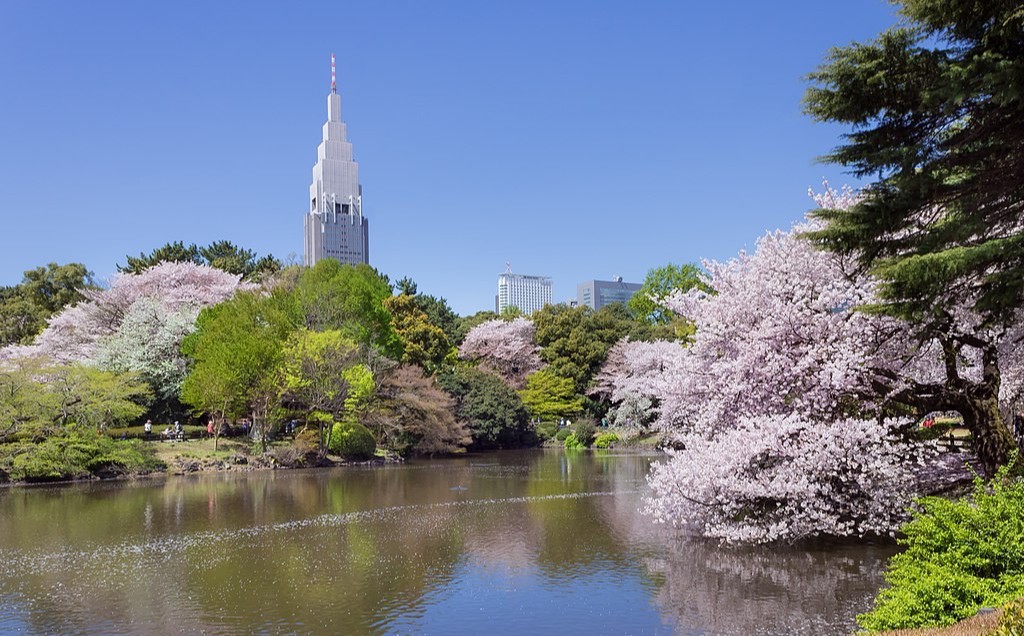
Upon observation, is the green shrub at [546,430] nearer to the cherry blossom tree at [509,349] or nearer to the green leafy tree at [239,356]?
the cherry blossom tree at [509,349]

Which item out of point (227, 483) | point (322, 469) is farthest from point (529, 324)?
point (227, 483)

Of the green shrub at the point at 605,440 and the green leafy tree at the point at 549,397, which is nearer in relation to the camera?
the green shrub at the point at 605,440

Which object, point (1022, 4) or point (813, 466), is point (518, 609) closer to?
point (813, 466)

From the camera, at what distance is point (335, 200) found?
133 m

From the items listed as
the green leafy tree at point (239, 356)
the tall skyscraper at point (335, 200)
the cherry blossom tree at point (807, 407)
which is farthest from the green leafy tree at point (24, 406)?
the tall skyscraper at point (335, 200)

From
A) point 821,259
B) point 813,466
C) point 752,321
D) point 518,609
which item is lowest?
point 518,609

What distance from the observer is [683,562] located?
12.0 metres

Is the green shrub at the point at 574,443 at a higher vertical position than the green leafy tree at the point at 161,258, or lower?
lower

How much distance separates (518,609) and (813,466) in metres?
4.75

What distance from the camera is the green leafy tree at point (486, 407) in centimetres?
3941

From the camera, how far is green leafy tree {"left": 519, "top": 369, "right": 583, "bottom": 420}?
4684 cm

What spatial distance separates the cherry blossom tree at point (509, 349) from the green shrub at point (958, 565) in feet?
138

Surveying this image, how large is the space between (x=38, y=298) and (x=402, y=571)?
1644 inches

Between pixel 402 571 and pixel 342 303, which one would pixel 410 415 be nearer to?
pixel 342 303
